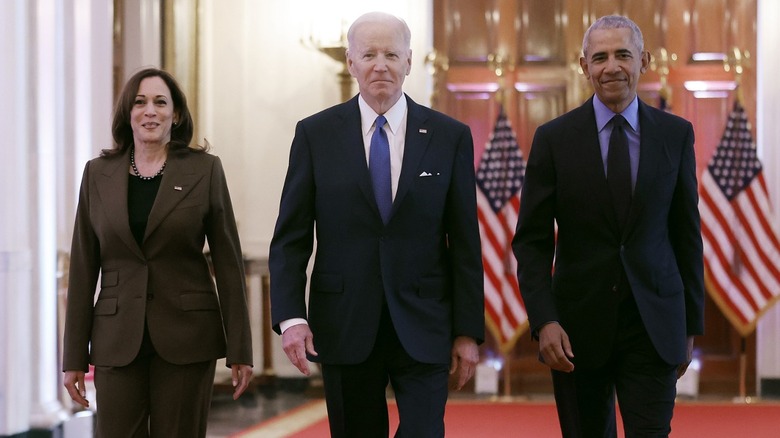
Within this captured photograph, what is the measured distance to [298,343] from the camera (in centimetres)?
339

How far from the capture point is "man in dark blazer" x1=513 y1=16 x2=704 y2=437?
366 centimetres

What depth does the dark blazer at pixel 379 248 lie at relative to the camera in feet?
11.4

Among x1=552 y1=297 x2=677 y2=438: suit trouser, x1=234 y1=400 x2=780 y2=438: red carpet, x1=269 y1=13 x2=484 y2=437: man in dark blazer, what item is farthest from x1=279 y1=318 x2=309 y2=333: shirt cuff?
x1=234 y1=400 x2=780 y2=438: red carpet

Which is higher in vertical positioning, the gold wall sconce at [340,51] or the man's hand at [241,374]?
the gold wall sconce at [340,51]

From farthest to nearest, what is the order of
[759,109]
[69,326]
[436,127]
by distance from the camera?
[759,109], [69,326], [436,127]

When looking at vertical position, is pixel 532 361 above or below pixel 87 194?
below

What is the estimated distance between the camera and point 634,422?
12.0 ft

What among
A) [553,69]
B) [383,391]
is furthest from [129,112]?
[553,69]

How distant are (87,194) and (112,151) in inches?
6.7

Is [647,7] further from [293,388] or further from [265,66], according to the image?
[293,388]

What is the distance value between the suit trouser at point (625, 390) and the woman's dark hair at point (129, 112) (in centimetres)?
150

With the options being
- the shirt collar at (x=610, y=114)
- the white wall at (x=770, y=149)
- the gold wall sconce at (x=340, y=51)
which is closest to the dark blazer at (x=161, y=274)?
the shirt collar at (x=610, y=114)

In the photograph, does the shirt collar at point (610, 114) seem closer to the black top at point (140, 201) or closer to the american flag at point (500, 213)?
the black top at point (140, 201)

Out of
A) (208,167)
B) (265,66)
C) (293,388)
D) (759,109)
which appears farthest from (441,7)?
(208,167)
